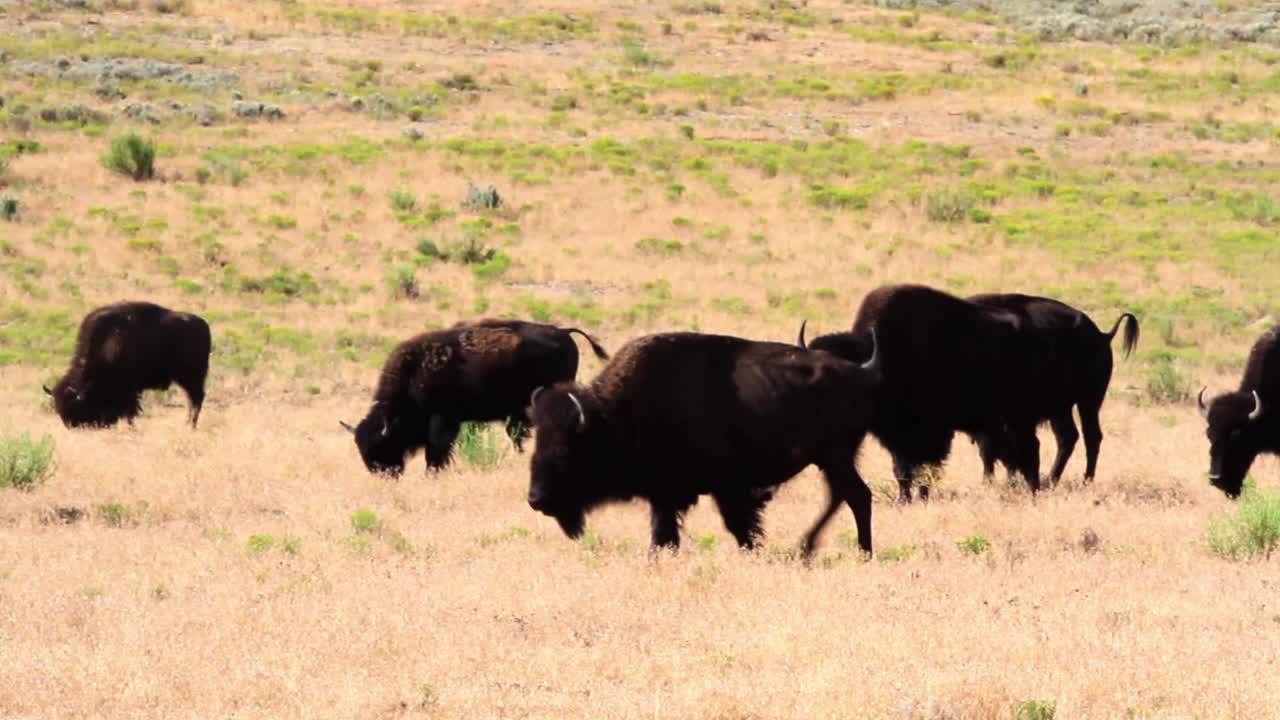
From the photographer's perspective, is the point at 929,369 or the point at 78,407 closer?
the point at 929,369

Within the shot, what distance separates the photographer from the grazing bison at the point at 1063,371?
1327 centimetres

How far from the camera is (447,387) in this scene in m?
14.0

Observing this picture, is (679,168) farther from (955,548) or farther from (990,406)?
(955,548)

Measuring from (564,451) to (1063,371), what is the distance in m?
5.21

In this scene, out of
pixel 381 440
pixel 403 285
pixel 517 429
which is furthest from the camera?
pixel 403 285

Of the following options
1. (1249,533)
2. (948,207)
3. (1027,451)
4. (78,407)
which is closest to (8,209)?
(78,407)

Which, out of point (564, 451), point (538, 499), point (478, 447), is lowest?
point (478, 447)

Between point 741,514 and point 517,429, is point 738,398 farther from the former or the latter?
point 517,429

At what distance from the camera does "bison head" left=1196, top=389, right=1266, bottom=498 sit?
12.5 metres

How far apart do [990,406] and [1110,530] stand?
1.95 m

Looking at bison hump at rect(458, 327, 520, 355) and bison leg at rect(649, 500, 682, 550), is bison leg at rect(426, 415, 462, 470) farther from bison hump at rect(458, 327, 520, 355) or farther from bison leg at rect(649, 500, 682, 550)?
bison leg at rect(649, 500, 682, 550)

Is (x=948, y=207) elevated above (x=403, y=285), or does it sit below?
above

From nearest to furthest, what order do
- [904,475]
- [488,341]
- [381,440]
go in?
[904,475]
[381,440]
[488,341]

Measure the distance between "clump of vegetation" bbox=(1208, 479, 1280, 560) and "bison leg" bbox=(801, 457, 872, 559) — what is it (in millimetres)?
2075
